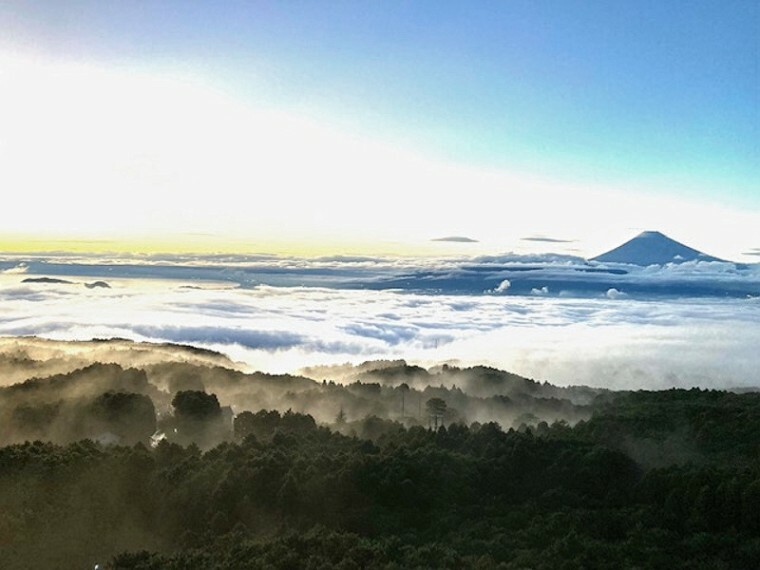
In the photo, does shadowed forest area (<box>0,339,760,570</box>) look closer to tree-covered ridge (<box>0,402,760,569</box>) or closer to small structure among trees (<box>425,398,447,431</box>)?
tree-covered ridge (<box>0,402,760,569</box>)

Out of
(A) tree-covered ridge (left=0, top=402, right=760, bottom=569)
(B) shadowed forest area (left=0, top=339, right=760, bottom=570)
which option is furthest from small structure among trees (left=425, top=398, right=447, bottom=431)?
(A) tree-covered ridge (left=0, top=402, right=760, bottom=569)

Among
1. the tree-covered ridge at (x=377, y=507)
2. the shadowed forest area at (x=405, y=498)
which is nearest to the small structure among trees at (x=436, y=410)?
the shadowed forest area at (x=405, y=498)

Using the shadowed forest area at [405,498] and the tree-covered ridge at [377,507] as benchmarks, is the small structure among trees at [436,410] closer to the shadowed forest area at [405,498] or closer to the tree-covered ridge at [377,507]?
the shadowed forest area at [405,498]

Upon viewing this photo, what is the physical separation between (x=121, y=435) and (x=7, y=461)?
2492 centimetres

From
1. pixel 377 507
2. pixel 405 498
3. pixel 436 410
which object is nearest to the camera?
pixel 377 507

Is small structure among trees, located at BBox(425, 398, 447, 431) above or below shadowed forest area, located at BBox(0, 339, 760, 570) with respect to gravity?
below

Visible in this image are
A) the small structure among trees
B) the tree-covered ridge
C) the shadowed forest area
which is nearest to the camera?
the tree-covered ridge

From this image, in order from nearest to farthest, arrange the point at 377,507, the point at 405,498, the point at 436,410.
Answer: the point at 377,507, the point at 405,498, the point at 436,410

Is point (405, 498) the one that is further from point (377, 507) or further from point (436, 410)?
point (436, 410)

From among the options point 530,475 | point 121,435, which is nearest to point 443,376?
point 121,435

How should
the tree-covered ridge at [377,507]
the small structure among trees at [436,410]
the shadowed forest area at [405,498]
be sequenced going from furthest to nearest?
the small structure among trees at [436,410]
the shadowed forest area at [405,498]
the tree-covered ridge at [377,507]

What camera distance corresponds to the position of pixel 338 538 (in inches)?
1378

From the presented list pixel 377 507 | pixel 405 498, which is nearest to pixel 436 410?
pixel 405 498

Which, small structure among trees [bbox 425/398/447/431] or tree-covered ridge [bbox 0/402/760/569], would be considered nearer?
tree-covered ridge [bbox 0/402/760/569]
